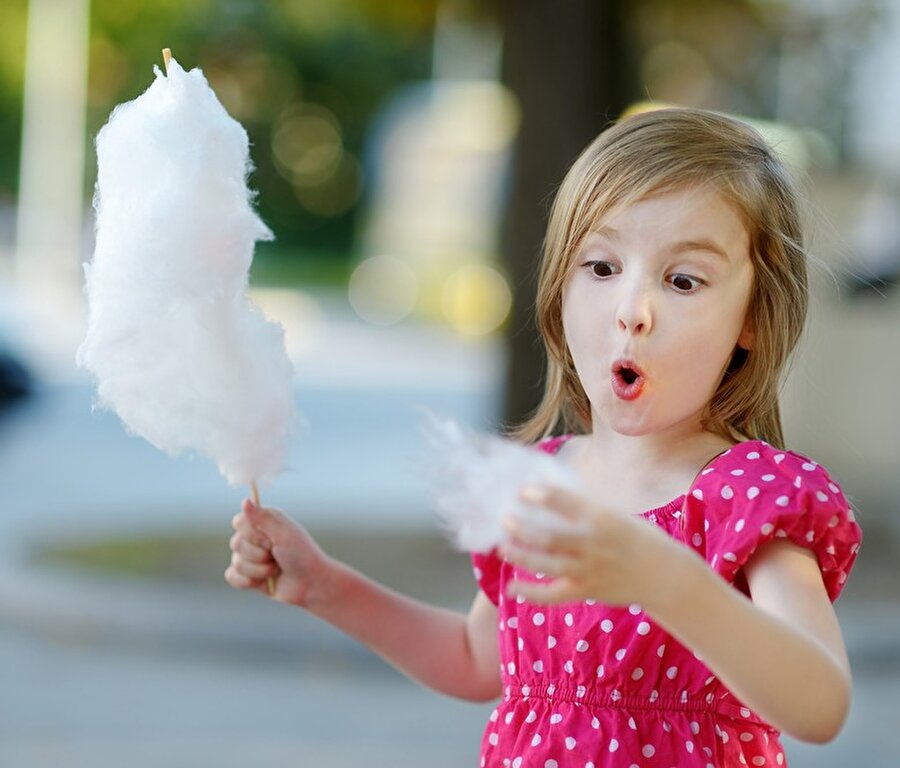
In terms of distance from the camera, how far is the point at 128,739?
18.9ft

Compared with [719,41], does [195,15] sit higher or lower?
lower

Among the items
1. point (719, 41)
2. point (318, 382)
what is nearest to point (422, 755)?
point (719, 41)

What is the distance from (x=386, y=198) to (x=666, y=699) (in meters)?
34.5

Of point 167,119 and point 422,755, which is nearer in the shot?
point 167,119

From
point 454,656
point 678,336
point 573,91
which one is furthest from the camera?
point 573,91

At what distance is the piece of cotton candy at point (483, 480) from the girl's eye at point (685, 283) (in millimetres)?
401

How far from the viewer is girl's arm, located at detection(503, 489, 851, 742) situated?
4.43 ft

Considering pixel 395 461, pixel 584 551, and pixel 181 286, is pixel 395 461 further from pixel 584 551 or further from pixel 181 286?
pixel 584 551

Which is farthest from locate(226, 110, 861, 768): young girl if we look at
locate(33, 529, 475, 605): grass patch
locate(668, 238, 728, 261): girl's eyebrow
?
locate(33, 529, 475, 605): grass patch

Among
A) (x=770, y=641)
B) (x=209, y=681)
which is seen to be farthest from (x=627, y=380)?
(x=209, y=681)

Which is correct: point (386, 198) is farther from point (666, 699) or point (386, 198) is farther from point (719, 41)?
point (666, 699)

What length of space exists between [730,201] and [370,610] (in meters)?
0.78

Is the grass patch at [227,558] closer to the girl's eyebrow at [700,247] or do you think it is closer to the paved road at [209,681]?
the paved road at [209,681]

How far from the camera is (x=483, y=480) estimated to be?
1.39 m
